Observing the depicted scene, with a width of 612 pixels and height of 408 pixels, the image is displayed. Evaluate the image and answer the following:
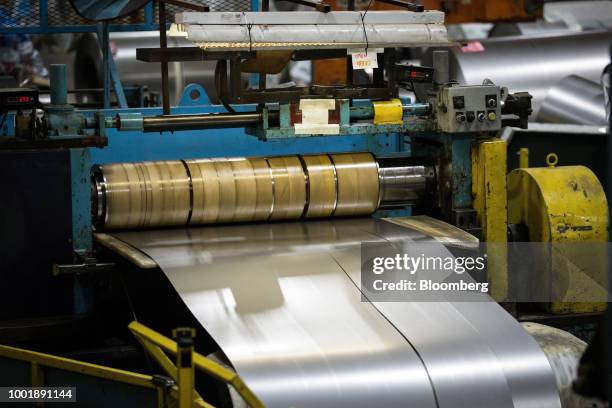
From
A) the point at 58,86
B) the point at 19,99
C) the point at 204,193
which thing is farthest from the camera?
the point at 204,193

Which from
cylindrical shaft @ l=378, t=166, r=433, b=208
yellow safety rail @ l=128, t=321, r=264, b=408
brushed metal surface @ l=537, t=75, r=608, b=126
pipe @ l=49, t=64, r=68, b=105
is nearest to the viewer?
yellow safety rail @ l=128, t=321, r=264, b=408

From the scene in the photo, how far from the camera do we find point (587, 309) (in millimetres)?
4527

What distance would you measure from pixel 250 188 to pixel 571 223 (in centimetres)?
127

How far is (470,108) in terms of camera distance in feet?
14.3

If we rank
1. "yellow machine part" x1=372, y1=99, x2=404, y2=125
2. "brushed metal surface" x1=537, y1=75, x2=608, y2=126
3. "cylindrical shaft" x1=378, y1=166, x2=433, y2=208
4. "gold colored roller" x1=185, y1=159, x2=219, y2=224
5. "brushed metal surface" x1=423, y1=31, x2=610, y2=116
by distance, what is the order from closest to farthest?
1. "gold colored roller" x1=185, y1=159, x2=219, y2=224
2. "yellow machine part" x1=372, y1=99, x2=404, y2=125
3. "cylindrical shaft" x1=378, y1=166, x2=433, y2=208
4. "brushed metal surface" x1=537, y1=75, x2=608, y2=126
5. "brushed metal surface" x1=423, y1=31, x2=610, y2=116

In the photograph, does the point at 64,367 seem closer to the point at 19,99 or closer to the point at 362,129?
the point at 19,99

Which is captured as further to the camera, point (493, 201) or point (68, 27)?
point (68, 27)

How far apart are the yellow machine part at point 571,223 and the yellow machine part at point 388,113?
2.05 ft

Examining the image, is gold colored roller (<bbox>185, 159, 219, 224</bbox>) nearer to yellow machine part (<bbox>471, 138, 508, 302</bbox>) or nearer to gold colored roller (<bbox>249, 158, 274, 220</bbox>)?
gold colored roller (<bbox>249, 158, 274, 220</bbox>)

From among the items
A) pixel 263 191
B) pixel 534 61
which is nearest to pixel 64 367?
pixel 263 191

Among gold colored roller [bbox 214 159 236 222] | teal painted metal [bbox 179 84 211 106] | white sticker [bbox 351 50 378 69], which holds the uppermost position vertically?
white sticker [bbox 351 50 378 69]

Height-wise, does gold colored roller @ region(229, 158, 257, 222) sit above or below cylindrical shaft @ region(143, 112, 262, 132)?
below

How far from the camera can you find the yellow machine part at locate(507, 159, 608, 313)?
4.45 meters

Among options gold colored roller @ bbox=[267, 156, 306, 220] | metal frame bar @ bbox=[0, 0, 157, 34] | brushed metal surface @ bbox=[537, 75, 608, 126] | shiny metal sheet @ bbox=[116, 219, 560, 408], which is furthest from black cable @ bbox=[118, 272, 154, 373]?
brushed metal surface @ bbox=[537, 75, 608, 126]
